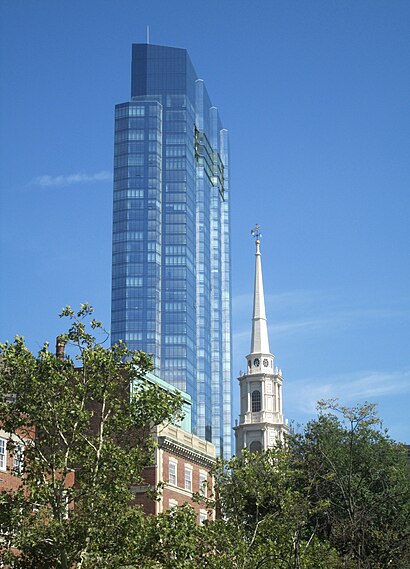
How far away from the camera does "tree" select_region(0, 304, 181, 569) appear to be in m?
45.3

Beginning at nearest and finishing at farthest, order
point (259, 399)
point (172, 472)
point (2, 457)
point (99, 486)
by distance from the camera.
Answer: point (99, 486), point (2, 457), point (172, 472), point (259, 399)

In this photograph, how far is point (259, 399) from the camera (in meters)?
182

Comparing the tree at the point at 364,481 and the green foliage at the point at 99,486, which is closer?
the green foliage at the point at 99,486

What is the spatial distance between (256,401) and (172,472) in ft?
336

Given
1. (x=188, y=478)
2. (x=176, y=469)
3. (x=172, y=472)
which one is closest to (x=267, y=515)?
(x=172, y=472)

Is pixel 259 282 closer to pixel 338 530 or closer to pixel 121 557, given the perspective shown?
pixel 338 530

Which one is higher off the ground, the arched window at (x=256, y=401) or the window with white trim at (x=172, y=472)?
the arched window at (x=256, y=401)

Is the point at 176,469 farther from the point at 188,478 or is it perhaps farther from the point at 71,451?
the point at 71,451

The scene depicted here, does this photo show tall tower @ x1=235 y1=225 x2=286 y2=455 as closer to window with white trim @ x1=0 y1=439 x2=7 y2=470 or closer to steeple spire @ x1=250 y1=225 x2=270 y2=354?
steeple spire @ x1=250 y1=225 x2=270 y2=354

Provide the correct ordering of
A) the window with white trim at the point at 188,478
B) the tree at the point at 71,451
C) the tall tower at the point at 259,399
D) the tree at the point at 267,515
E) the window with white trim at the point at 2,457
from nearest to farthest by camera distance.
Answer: the tree at the point at 71,451 → the tree at the point at 267,515 → the window with white trim at the point at 2,457 → the window with white trim at the point at 188,478 → the tall tower at the point at 259,399

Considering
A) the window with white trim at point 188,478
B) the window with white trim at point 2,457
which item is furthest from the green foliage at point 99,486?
the window with white trim at point 188,478

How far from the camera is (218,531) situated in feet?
174

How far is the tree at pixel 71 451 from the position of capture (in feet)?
149

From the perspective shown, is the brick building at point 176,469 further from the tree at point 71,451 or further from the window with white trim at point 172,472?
the tree at point 71,451
